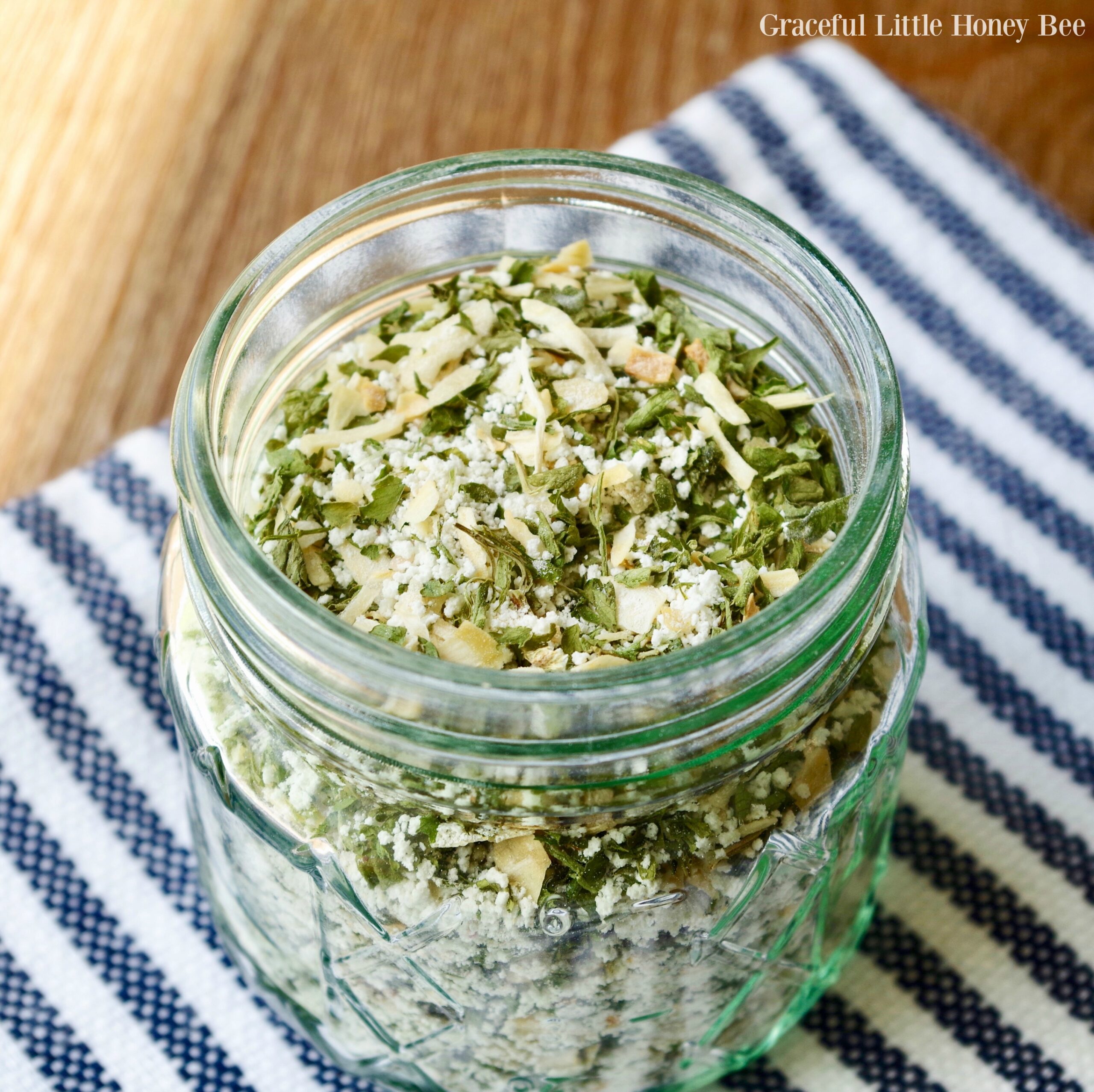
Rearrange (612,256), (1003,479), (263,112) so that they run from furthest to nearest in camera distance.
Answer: (263,112) < (1003,479) < (612,256)

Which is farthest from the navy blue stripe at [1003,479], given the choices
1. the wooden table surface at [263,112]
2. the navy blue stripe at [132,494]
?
the navy blue stripe at [132,494]

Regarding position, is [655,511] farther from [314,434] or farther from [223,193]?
[223,193]

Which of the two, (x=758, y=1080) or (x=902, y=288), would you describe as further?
(x=902, y=288)

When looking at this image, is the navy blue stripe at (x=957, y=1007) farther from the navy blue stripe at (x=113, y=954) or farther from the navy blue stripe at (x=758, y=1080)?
the navy blue stripe at (x=113, y=954)

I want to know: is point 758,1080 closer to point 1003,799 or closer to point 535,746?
point 1003,799

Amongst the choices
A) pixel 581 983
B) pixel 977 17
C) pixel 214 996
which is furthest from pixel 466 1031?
pixel 977 17

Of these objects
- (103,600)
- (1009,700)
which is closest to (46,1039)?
(103,600)

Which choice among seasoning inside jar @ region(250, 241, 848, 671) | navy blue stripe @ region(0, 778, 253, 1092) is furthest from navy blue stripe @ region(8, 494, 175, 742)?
seasoning inside jar @ region(250, 241, 848, 671)
